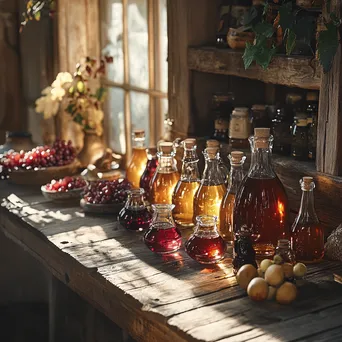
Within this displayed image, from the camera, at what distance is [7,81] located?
3529 millimetres

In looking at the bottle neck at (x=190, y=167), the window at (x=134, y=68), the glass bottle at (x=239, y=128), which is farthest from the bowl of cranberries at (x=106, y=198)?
the window at (x=134, y=68)

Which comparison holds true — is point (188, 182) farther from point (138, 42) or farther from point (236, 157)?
point (138, 42)

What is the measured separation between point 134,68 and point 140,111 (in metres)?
0.17

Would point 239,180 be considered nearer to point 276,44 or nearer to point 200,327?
point 276,44

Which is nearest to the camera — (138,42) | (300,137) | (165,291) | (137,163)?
(165,291)

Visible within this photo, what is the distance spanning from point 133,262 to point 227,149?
0.55 metres

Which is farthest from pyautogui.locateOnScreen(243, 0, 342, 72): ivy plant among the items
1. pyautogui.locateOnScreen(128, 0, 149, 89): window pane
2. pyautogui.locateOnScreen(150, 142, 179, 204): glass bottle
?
pyautogui.locateOnScreen(128, 0, 149, 89): window pane

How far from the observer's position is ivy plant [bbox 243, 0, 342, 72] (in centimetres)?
177

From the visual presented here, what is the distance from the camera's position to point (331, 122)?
1.86 m

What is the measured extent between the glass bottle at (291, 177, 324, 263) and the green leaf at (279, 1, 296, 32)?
0.39 meters

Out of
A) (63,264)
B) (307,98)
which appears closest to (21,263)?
(63,264)

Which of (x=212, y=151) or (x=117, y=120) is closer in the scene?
(x=212, y=151)

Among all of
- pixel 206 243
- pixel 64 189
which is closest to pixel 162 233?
pixel 206 243

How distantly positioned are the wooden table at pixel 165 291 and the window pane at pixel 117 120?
2.78ft
